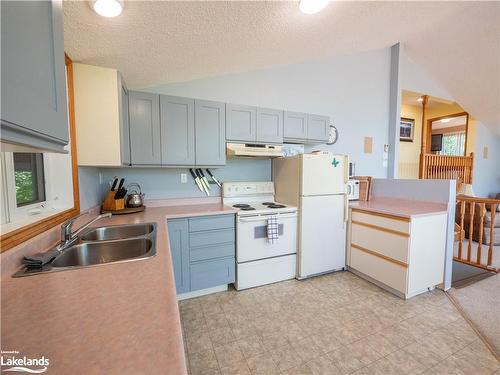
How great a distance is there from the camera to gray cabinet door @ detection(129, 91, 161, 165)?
2.11 m

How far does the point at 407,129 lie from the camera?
17.7ft

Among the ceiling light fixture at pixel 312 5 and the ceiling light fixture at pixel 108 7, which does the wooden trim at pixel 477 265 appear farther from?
the ceiling light fixture at pixel 108 7

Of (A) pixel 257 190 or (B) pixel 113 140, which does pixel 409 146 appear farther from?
(B) pixel 113 140

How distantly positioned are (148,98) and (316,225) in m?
2.26

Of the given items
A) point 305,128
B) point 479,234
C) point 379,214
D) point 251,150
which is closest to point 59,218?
point 251,150

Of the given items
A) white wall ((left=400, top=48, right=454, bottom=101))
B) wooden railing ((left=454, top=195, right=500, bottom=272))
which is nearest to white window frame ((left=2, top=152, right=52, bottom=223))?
wooden railing ((left=454, top=195, right=500, bottom=272))

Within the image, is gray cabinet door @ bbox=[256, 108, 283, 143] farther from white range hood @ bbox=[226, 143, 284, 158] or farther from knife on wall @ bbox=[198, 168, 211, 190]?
knife on wall @ bbox=[198, 168, 211, 190]

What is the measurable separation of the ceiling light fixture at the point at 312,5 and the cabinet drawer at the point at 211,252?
2.14m

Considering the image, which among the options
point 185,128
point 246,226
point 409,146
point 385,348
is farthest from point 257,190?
point 409,146

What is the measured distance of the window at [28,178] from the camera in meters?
1.29

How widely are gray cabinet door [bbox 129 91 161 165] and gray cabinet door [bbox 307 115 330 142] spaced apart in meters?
1.87

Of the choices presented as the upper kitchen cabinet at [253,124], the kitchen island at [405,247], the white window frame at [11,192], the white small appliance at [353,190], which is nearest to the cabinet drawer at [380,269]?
the kitchen island at [405,247]

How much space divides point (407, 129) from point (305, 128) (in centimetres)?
402

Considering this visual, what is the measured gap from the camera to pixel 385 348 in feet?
5.29
